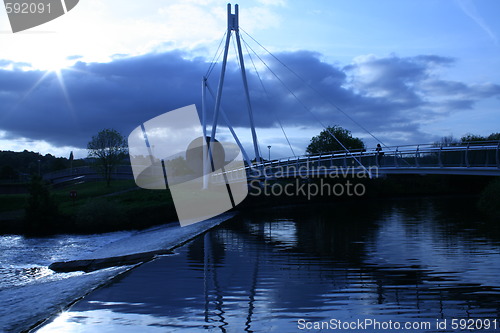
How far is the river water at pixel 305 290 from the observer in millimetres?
8016

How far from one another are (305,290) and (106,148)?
44.4m

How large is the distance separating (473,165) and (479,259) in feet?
19.8

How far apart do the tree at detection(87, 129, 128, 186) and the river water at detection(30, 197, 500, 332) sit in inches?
1378

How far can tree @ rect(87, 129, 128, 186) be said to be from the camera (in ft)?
167

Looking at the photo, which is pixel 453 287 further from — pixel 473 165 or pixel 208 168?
pixel 208 168

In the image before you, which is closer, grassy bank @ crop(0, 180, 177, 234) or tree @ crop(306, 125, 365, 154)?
grassy bank @ crop(0, 180, 177, 234)

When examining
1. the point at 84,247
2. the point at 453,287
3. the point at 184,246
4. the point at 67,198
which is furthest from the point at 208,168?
the point at 453,287

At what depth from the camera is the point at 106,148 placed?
169 feet
